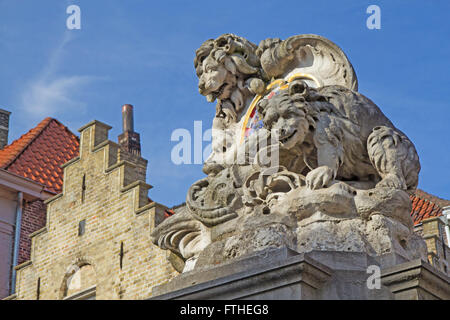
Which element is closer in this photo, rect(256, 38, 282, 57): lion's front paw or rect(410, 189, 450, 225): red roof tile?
rect(256, 38, 282, 57): lion's front paw

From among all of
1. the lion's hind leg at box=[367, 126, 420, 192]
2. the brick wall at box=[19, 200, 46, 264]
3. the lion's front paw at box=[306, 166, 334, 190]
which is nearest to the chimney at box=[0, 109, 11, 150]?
the brick wall at box=[19, 200, 46, 264]

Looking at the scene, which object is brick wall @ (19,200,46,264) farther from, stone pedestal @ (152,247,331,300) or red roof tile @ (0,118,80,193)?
stone pedestal @ (152,247,331,300)

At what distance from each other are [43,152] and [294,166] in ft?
47.9

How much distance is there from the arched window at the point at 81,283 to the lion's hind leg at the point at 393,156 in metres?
10.7

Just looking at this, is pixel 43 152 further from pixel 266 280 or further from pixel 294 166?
pixel 266 280

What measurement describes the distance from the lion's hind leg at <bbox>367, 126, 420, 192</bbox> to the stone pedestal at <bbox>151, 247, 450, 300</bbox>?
0.73 metres

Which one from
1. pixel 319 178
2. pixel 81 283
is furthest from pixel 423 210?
pixel 319 178

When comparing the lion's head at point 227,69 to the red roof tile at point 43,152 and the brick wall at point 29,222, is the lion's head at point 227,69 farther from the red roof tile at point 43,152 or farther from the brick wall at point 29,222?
the red roof tile at point 43,152

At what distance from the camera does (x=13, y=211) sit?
58.3 feet

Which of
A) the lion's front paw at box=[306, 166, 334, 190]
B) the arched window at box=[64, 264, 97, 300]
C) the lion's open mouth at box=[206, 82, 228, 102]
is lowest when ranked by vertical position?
the lion's front paw at box=[306, 166, 334, 190]

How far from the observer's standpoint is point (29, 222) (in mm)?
18188

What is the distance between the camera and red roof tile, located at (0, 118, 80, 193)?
1866cm
